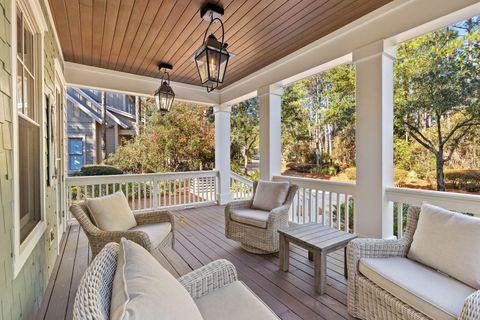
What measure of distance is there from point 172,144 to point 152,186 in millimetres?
3628

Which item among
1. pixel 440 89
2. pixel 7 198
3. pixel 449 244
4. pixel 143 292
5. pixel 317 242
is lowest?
pixel 317 242

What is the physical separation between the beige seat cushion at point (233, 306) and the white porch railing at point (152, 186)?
3.70m

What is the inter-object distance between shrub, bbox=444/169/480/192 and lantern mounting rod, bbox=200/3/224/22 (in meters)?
4.42

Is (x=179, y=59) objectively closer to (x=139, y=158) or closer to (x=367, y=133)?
(x=367, y=133)

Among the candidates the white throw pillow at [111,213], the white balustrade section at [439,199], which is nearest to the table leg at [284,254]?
the white balustrade section at [439,199]

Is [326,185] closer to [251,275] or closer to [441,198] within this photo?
[441,198]

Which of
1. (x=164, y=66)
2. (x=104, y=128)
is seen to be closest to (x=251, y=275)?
(x=164, y=66)

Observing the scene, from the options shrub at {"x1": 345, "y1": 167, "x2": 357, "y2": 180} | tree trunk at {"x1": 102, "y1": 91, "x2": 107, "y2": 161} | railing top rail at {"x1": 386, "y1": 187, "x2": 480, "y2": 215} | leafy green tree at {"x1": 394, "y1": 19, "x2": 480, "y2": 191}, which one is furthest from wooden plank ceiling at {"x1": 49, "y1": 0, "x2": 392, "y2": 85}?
tree trunk at {"x1": 102, "y1": 91, "x2": 107, "y2": 161}

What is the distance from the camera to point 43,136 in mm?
2281

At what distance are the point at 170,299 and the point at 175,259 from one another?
222 cm

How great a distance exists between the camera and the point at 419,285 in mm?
1457

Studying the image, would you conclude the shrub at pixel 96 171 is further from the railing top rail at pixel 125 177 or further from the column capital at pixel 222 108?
the column capital at pixel 222 108

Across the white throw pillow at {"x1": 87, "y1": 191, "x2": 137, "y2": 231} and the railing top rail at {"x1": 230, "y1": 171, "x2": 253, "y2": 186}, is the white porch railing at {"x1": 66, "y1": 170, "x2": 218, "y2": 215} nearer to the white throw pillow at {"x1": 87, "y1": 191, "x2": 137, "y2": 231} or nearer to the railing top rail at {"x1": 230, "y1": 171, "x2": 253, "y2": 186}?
the railing top rail at {"x1": 230, "y1": 171, "x2": 253, "y2": 186}

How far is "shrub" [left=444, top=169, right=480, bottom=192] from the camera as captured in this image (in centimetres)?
380
